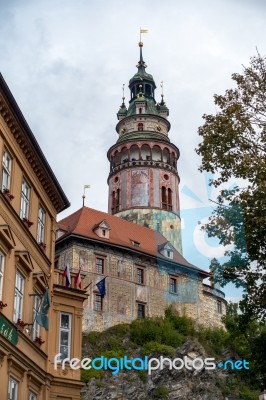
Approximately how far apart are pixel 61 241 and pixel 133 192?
16050mm

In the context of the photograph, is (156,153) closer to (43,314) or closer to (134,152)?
(134,152)

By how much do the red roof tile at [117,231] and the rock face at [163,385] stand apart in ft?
34.8

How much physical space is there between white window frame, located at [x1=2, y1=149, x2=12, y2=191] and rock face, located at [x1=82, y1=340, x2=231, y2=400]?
84.9 feet

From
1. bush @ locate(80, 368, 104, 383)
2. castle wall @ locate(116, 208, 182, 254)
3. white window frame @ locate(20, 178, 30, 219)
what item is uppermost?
castle wall @ locate(116, 208, 182, 254)

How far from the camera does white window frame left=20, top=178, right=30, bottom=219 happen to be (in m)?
20.7

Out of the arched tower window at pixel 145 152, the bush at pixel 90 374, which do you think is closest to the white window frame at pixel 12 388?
the bush at pixel 90 374

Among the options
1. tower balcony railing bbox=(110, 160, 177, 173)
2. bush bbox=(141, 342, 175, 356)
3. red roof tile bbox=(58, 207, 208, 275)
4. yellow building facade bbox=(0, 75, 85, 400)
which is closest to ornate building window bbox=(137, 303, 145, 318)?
red roof tile bbox=(58, 207, 208, 275)

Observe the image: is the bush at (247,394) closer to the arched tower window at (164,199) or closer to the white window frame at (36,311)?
the arched tower window at (164,199)

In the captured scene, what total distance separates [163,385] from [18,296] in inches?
1093

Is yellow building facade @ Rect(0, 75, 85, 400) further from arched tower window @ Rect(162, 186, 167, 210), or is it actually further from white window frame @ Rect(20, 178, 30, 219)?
arched tower window @ Rect(162, 186, 167, 210)

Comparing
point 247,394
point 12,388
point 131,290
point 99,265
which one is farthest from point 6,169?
point 131,290

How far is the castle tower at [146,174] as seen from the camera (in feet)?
214

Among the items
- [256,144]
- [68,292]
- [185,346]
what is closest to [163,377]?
[185,346]

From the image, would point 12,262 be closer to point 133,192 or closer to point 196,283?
point 196,283
